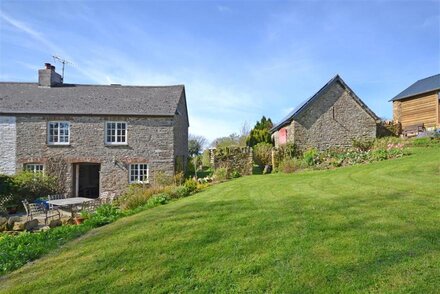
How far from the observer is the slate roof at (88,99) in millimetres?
18453

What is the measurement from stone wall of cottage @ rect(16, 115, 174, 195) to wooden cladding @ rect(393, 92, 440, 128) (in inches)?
828

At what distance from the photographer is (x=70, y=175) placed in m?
18.2

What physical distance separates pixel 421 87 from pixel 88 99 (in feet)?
89.0

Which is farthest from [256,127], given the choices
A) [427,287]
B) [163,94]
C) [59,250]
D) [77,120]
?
[427,287]

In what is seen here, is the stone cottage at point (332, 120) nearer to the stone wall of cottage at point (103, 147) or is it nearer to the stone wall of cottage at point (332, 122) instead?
the stone wall of cottage at point (332, 122)

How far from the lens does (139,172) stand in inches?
736

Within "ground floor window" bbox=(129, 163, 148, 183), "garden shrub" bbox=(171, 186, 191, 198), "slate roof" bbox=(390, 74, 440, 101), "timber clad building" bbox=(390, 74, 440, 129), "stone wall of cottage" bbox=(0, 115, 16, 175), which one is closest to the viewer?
"garden shrub" bbox=(171, 186, 191, 198)

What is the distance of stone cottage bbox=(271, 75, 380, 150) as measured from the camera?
67.2ft

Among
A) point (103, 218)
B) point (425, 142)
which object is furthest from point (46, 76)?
point (425, 142)

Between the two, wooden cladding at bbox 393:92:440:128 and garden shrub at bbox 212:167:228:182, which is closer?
garden shrub at bbox 212:167:228:182

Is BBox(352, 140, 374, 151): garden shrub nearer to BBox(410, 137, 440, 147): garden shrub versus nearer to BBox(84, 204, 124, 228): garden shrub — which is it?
BBox(410, 137, 440, 147): garden shrub

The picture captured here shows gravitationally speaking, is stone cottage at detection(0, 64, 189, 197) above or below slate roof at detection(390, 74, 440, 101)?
below

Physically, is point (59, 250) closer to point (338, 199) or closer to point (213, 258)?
point (213, 258)

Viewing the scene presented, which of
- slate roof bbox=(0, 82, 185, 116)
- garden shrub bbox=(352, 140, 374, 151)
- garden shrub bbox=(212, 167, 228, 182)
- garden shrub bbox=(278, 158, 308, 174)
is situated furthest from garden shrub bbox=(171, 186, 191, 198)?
garden shrub bbox=(352, 140, 374, 151)
